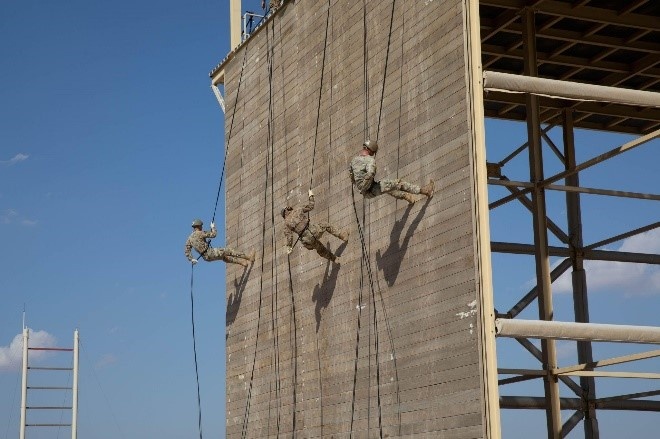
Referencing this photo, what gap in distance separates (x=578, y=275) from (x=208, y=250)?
860 centimetres

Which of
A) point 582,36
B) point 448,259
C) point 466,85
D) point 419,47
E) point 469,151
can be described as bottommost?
point 448,259

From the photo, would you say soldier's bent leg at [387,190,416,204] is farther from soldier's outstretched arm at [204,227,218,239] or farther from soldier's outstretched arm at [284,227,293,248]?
soldier's outstretched arm at [204,227,218,239]

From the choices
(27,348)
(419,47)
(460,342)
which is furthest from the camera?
(27,348)

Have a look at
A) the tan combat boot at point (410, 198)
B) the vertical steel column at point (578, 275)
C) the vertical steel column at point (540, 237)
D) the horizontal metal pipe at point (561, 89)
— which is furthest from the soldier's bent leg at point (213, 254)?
the horizontal metal pipe at point (561, 89)

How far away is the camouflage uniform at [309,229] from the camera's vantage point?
22078 millimetres

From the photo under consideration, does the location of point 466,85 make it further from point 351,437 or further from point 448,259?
point 351,437

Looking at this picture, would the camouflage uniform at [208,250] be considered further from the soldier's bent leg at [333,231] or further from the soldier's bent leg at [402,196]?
the soldier's bent leg at [402,196]

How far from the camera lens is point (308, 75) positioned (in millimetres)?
24750

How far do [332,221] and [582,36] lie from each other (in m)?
7.61

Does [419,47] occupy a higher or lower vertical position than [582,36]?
lower

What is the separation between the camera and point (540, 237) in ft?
72.0

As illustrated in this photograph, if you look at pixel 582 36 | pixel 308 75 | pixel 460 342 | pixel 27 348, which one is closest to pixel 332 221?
pixel 308 75

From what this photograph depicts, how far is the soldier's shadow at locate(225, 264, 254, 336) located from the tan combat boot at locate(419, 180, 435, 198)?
8028 mm

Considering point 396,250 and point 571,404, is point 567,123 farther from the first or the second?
point 396,250
